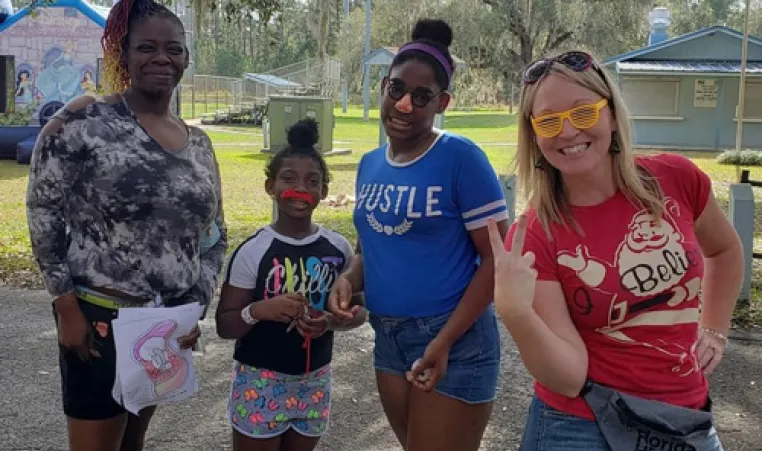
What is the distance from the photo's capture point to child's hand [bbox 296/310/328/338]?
2816 mm

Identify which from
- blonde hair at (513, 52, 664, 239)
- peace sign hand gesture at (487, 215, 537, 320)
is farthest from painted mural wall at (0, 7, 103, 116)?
peace sign hand gesture at (487, 215, 537, 320)

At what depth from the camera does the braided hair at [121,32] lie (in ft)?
9.09

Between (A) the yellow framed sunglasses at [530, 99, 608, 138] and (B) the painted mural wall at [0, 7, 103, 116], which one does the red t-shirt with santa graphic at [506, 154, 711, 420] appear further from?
(B) the painted mural wall at [0, 7, 103, 116]

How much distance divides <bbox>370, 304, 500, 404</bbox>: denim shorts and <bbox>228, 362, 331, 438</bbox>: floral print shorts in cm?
39

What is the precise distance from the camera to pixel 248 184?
48.2 ft

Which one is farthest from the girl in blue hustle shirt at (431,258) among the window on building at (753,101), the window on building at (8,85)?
the window on building at (753,101)

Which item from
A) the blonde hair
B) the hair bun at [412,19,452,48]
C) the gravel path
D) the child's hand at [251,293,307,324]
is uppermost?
the hair bun at [412,19,452,48]

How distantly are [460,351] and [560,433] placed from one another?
54 centimetres

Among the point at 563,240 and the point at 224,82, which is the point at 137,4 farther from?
the point at 224,82

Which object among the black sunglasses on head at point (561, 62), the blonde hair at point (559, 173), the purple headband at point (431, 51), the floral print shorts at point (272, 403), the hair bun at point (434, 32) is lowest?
the floral print shorts at point (272, 403)

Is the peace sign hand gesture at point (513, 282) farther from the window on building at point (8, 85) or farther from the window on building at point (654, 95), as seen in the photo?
the window on building at point (654, 95)

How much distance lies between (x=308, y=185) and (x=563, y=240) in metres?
1.17

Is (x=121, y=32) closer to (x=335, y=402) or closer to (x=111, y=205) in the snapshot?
(x=111, y=205)

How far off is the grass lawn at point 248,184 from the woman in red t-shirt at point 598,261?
0.95 feet
